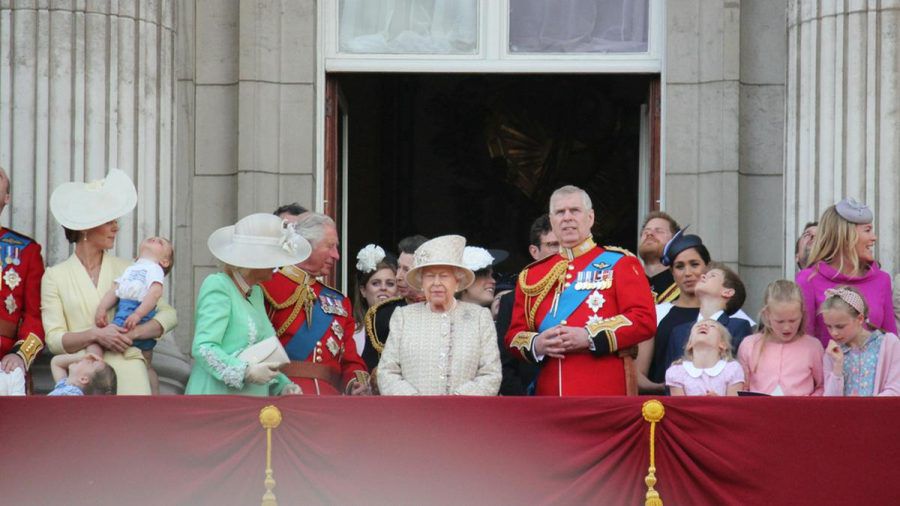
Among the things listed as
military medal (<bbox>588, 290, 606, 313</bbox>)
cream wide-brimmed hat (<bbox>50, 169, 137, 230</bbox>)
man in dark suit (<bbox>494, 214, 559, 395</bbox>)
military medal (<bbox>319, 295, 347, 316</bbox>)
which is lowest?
man in dark suit (<bbox>494, 214, 559, 395</bbox>)

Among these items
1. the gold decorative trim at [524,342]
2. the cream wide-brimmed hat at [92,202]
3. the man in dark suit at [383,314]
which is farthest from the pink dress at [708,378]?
the cream wide-brimmed hat at [92,202]

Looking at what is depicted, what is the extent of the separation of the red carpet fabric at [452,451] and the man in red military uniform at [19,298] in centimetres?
100

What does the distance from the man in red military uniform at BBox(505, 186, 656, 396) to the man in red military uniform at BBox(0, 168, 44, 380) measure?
2514 millimetres

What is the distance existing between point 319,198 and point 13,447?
4016mm

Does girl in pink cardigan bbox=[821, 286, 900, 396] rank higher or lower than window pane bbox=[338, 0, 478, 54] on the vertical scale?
lower

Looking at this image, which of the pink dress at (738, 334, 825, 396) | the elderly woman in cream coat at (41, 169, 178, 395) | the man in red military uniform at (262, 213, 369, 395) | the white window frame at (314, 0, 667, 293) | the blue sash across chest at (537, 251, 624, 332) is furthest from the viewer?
the white window frame at (314, 0, 667, 293)

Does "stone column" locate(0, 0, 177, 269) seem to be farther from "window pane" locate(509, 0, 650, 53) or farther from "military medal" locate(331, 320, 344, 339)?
"window pane" locate(509, 0, 650, 53)

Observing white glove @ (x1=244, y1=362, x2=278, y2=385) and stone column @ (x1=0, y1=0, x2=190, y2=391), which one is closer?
white glove @ (x1=244, y1=362, x2=278, y2=385)

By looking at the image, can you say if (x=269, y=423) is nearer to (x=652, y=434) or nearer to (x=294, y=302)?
(x=294, y=302)

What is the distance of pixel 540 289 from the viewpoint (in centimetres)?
1018

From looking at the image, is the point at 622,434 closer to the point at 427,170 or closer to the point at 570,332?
the point at 570,332

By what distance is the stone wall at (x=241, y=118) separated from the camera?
12.7m

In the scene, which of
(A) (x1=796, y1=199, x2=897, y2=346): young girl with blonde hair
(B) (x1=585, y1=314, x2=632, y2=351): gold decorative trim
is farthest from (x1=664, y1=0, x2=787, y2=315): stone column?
(B) (x1=585, y1=314, x2=632, y2=351): gold decorative trim

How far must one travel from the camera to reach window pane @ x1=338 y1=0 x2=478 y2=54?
13.0m
